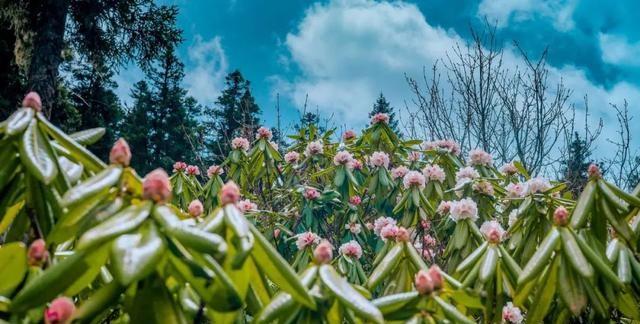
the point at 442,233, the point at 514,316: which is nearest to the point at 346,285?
the point at 514,316

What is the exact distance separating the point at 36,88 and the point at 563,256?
8432 mm

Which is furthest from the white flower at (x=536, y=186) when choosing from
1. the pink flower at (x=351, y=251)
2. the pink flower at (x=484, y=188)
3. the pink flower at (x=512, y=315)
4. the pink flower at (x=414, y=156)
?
the pink flower at (x=414, y=156)

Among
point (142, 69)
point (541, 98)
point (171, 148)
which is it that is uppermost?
point (541, 98)

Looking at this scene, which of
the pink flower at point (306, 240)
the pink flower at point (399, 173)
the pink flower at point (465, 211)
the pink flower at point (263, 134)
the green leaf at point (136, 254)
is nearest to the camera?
the green leaf at point (136, 254)

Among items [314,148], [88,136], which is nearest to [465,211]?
[88,136]

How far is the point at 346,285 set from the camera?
0.62m

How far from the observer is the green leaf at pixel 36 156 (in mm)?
572

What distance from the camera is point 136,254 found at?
46cm

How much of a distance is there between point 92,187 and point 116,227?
0.09m

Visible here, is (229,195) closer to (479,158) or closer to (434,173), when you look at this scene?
(434,173)

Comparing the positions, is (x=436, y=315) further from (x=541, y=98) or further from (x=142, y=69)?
(x=142, y=69)

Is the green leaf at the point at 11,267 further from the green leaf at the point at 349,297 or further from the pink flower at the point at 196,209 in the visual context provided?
the green leaf at the point at 349,297

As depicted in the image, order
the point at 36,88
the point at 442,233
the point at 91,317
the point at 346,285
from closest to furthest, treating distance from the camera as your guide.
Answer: the point at 91,317 → the point at 346,285 → the point at 442,233 → the point at 36,88

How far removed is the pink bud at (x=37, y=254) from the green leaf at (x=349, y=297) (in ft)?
1.14
